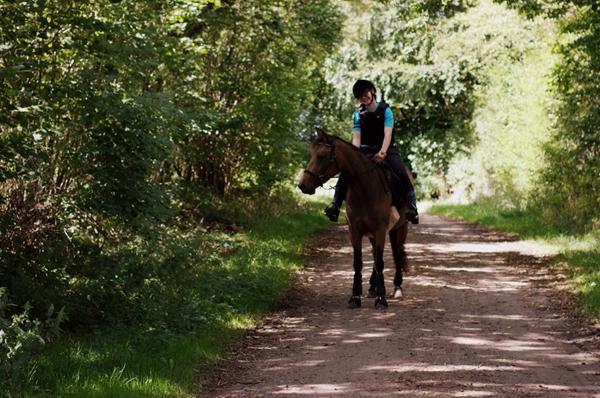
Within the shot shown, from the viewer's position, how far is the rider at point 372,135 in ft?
35.7

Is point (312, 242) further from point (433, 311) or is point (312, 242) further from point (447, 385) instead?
point (447, 385)

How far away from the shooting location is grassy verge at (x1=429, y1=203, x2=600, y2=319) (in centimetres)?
1128

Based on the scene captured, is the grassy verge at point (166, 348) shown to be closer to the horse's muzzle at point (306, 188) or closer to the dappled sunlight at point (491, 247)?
the horse's muzzle at point (306, 188)

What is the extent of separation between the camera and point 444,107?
38.6m

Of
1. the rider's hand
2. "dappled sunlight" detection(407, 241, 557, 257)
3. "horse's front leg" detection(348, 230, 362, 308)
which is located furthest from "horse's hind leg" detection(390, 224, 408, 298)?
"dappled sunlight" detection(407, 241, 557, 257)

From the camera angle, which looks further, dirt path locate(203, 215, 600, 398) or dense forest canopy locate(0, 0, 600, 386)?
dense forest canopy locate(0, 0, 600, 386)

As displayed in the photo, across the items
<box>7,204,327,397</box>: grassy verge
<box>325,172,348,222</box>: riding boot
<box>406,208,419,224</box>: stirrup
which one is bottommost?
<box>7,204,327,397</box>: grassy verge

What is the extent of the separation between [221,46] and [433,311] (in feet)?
33.6

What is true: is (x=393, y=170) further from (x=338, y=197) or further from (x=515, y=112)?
(x=515, y=112)

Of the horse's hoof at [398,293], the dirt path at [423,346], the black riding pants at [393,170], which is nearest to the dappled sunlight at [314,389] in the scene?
the dirt path at [423,346]

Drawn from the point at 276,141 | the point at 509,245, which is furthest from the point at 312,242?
the point at 509,245

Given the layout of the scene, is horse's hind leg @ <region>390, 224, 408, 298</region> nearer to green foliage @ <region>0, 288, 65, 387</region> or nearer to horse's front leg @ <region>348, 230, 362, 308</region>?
horse's front leg @ <region>348, 230, 362, 308</region>

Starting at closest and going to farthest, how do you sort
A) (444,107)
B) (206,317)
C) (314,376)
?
(314,376) → (206,317) → (444,107)

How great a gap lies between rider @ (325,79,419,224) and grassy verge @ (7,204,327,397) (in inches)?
68.7
